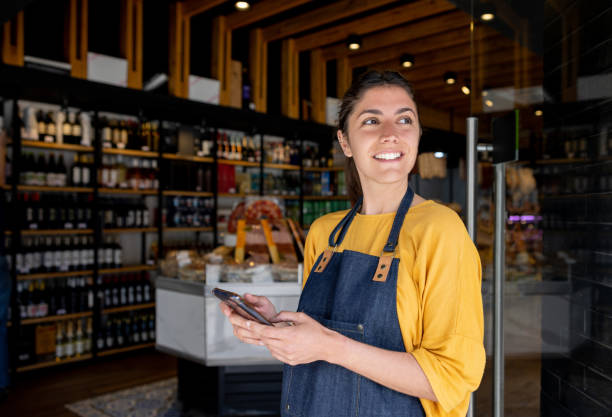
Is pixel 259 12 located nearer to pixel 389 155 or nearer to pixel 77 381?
pixel 77 381

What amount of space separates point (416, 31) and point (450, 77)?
3.54 metres

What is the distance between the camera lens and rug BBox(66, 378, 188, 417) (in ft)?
11.6

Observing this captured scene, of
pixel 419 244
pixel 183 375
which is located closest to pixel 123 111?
pixel 183 375

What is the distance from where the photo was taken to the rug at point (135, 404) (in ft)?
11.6

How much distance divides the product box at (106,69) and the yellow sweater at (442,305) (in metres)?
4.44

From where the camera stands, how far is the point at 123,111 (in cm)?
516

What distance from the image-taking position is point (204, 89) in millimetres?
5531

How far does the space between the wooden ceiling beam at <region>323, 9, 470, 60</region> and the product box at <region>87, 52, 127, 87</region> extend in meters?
2.94

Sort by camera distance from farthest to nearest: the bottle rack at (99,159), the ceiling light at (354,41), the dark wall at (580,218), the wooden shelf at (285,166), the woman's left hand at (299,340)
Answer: the wooden shelf at (285,166), the ceiling light at (354,41), the bottle rack at (99,159), the dark wall at (580,218), the woman's left hand at (299,340)

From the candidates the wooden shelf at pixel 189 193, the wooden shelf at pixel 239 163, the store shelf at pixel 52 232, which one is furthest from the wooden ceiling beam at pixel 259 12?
the store shelf at pixel 52 232

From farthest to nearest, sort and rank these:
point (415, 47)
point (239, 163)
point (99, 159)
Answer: point (239, 163), point (415, 47), point (99, 159)

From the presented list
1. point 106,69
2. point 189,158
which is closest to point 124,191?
point 189,158

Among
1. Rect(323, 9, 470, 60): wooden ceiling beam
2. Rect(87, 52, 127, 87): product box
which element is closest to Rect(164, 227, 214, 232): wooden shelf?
Rect(87, 52, 127, 87): product box

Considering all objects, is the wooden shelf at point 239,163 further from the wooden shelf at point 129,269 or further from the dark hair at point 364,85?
the dark hair at point 364,85
